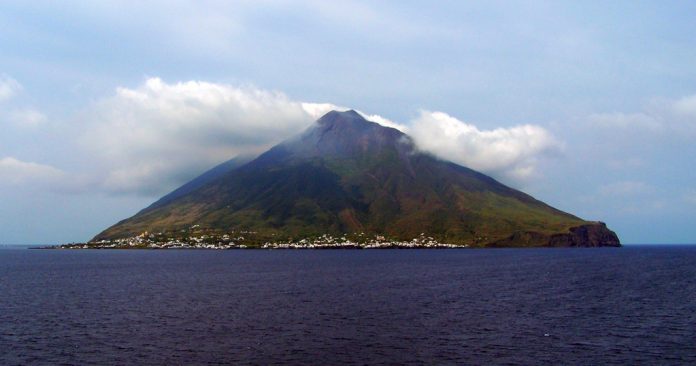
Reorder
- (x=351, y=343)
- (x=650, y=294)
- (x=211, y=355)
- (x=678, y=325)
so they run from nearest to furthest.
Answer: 1. (x=211, y=355)
2. (x=351, y=343)
3. (x=678, y=325)
4. (x=650, y=294)

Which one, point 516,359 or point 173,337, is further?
point 173,337

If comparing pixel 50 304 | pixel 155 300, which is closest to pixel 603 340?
pixel 155 300

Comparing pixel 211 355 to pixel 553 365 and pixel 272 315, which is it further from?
pixel 553 365

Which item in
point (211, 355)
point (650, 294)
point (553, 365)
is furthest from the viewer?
point (650, 294)

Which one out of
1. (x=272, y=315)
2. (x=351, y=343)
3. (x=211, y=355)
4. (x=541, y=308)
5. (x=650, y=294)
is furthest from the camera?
(x=650, y=294)

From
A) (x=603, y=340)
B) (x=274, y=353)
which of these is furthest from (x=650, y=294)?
(x=274, y=353)

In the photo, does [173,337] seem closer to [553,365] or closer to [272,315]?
[272,315]

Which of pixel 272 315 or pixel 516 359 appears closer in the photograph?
pixel 516 359

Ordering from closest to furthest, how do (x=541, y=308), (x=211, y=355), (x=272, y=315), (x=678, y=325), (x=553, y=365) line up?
(x=553, y=365), (x=211, y=355), (x=678, y=325), (x=272, y=315), (x=541, y=308)
